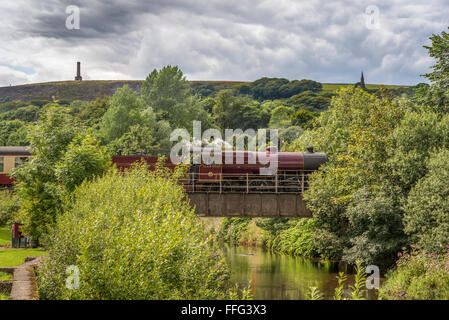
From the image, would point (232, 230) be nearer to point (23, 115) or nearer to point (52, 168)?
point (52, 168)

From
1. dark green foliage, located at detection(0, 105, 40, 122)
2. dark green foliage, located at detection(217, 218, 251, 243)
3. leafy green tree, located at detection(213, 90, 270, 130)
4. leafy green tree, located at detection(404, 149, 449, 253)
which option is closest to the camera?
leafy green tree, located at detection(404, 149, 449, 253)

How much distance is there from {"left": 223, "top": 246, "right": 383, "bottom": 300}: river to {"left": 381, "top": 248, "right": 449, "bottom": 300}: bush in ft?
4.60

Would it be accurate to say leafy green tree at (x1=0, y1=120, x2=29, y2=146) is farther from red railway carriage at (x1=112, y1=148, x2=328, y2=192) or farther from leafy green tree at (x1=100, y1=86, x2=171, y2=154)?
red railway carriage at (x1=112, y1=148, x2=328, y2=192)

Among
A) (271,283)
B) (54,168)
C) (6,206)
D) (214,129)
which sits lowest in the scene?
(271,283)

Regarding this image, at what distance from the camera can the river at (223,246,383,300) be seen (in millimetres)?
27434

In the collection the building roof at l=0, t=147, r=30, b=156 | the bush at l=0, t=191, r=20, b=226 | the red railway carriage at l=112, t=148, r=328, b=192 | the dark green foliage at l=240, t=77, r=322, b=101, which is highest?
the dark green foliage at l=240, t=77, r=322, b=101

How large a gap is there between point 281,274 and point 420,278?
1062cm

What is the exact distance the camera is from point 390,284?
26.6m

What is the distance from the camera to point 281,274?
3309 centimetres

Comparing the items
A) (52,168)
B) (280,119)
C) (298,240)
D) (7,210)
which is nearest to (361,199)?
(298,240)

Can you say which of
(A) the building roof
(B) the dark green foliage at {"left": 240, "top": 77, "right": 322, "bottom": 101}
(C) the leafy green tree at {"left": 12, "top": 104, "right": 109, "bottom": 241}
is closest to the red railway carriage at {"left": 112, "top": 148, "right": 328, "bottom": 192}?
(C) the leafy green tree at {"left": 12, "top": 104, "right": 109, "bottom": 241}

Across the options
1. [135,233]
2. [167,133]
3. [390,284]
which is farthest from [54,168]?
[167,133]
